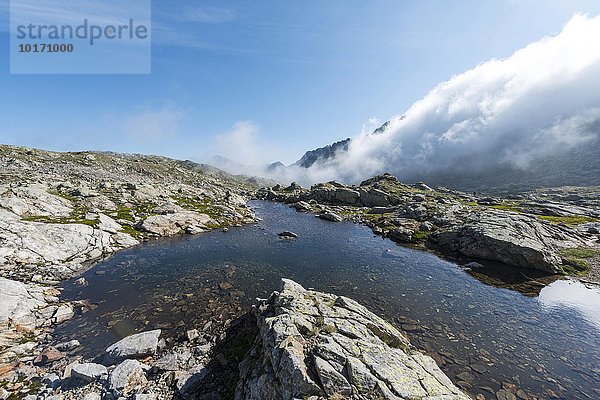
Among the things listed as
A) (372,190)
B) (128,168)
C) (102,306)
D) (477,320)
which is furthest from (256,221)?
(128,168)

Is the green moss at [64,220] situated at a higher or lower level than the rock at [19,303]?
higher

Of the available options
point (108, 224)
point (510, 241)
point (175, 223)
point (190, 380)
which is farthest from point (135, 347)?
point (510, 241)

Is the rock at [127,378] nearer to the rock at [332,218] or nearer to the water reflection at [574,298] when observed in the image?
the water reflection at [574,298]

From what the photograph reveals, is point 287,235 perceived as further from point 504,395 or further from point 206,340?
point 504,395

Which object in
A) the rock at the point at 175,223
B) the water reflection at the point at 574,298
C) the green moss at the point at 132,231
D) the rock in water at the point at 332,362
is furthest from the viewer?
the rock at the point at 175,223

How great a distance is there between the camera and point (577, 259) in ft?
131

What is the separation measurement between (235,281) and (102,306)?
1288 centimetres

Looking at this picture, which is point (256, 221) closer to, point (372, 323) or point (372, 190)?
point (372, 323)

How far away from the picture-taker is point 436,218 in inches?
2648

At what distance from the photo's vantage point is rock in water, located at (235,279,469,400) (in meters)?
10.9

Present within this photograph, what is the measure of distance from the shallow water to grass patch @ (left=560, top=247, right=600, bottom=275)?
18.4 feet

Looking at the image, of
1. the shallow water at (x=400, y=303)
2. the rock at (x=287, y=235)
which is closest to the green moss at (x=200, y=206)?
the rock at (x=287, y=235)

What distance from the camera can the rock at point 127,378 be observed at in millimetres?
13914

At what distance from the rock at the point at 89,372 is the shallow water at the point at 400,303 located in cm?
320
